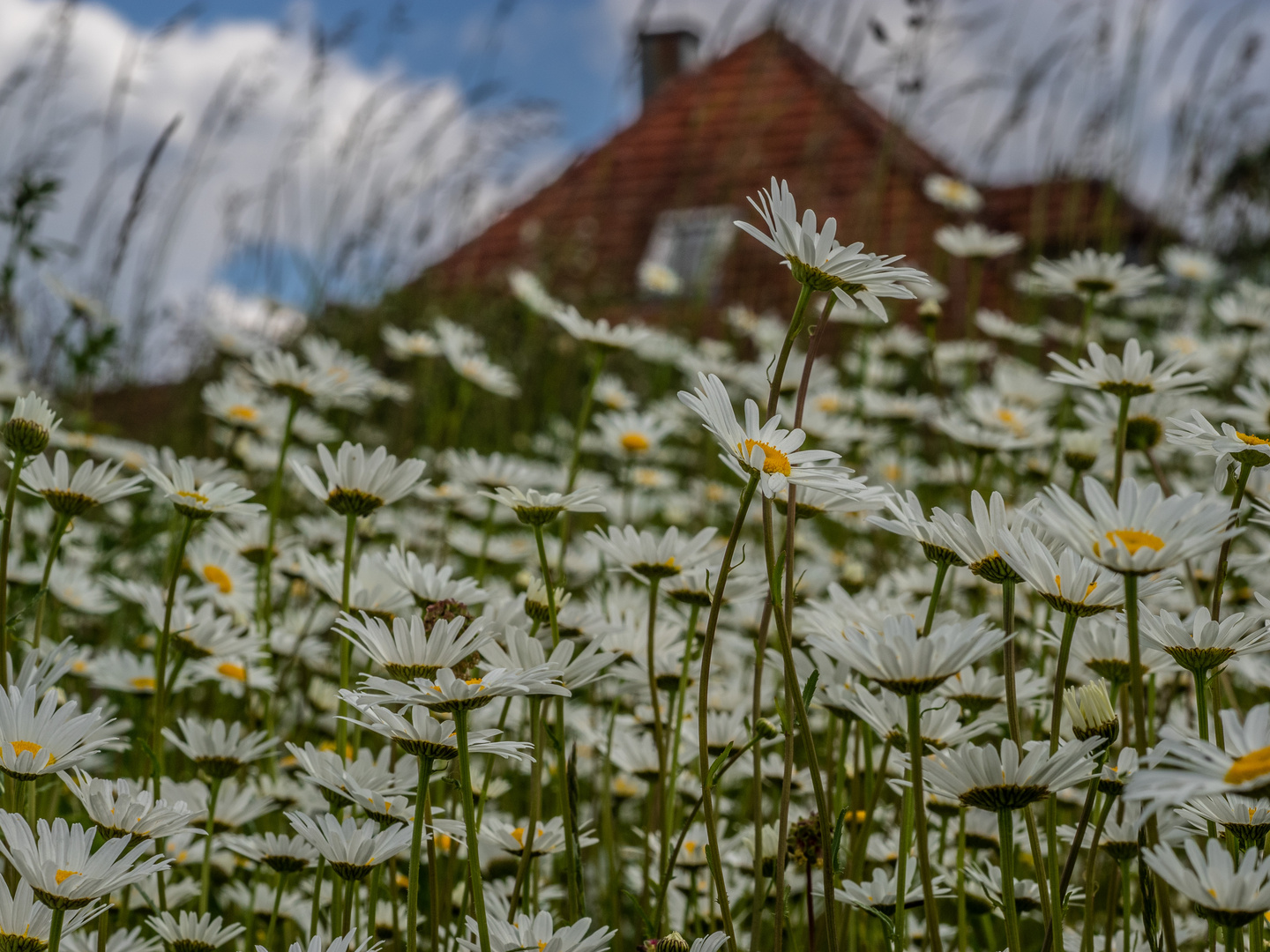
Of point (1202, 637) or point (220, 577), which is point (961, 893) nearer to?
point (1202, 637)

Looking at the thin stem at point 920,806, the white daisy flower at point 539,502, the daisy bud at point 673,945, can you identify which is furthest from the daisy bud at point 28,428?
the thin stem at point 920,806

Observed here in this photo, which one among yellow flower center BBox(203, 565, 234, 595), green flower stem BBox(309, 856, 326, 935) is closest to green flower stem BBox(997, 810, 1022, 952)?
green flower stem BBox(309, 856, 326, 935)

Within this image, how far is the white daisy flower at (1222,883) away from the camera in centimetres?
76

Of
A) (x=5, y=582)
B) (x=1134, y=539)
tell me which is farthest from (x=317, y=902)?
(x=1134, y=539)

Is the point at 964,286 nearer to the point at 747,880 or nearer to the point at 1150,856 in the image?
the point at 747,880

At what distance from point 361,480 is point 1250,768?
3.01ft

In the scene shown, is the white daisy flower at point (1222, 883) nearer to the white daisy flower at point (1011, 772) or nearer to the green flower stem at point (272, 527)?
the white daisy flower at point (1011, 772)

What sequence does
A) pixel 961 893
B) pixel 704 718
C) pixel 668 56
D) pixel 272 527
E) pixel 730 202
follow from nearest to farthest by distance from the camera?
pixel 704 718 < pixel 961 893 < pixel 272 527 < pixel 730 202 < pixel 668 56

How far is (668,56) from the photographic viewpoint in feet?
45.2

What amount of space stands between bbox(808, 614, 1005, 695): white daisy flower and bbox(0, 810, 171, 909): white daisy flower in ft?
1.76

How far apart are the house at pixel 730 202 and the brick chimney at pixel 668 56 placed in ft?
0.07

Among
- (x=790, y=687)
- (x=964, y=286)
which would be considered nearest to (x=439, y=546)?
(x=790, y=687)

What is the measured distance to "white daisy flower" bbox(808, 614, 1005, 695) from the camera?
82cm

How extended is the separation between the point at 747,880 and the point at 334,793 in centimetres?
59
